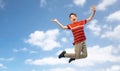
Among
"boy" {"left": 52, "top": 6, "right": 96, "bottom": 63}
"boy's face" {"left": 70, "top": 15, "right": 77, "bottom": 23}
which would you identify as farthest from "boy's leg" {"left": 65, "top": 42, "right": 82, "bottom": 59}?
"boy's face" {"left": 70, "top": 15, "right": 77, "bottom": 23}

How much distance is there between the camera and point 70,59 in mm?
23047

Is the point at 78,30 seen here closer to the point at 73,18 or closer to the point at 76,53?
the point at 73,18

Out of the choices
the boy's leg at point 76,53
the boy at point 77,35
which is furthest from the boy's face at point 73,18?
the boy's leg at point 76,53

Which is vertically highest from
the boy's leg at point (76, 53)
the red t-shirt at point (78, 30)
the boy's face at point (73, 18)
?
the boy's face at point (73, 18)

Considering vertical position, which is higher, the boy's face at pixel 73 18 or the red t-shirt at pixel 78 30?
the boy's face at pixel 73 18

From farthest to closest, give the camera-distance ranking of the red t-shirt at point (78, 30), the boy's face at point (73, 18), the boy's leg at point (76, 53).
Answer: the boy's leg at point (76, 53) → the boy's face at point (73, 18) → the red t-shirt at point (78, 30)

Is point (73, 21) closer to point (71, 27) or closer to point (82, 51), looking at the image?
point (71, 27)

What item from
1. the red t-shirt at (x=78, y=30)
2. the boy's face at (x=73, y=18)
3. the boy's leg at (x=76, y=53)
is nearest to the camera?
the red t-shirt at (x=78, y=30)

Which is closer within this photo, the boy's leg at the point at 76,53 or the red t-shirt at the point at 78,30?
the red t-shirt at the point at 78,30

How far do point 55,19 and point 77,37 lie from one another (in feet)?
6.26

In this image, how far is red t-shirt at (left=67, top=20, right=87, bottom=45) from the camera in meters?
21.5

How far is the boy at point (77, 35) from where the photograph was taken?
847 inches

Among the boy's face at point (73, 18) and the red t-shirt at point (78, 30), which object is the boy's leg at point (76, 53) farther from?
the boy's face at point (73, 18)

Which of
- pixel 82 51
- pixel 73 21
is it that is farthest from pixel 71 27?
pixel 82 51
